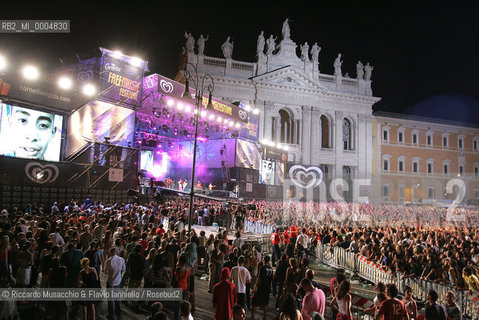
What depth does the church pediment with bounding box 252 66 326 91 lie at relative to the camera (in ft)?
142

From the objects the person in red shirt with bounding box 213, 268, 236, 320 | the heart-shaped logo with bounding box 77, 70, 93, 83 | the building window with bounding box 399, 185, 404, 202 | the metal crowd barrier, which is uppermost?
the heart-shaped logo with bounding box 77, 70, 93, 83

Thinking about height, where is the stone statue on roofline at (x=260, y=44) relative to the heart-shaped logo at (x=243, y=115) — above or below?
above

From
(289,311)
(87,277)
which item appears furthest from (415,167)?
(87,277)

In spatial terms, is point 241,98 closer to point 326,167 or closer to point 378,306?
point 326,167

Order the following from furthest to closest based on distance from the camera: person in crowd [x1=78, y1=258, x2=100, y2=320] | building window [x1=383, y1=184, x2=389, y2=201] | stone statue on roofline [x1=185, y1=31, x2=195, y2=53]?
building window [x1=383, y1=184, x2=389, y2=201] < stone statue on roofline [x1=185, y1=31, x2=195, y2=53] < person in crowd [x1=78, y1=258, x2=100, y2=320]

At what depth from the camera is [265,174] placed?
121ft

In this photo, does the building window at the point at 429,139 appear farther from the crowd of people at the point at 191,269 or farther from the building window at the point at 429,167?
the crowd of people at the point at 191,269

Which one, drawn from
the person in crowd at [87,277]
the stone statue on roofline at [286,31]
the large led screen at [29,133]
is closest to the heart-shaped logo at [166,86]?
the large led screen at [29,133]

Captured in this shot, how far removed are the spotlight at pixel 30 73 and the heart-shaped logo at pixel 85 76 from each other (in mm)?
3616

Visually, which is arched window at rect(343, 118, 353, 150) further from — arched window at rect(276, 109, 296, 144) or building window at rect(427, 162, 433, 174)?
building window at rect(427, 162, 433, 174)

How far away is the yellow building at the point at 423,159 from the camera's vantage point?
172 feet

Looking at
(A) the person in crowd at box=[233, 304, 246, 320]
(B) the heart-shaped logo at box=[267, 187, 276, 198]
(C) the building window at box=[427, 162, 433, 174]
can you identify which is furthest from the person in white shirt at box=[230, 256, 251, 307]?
(C) the building window at box=[427, 162, 433, 174]

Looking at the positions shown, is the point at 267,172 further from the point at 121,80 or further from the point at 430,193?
the point at 430,193

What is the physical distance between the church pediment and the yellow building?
1363cm
